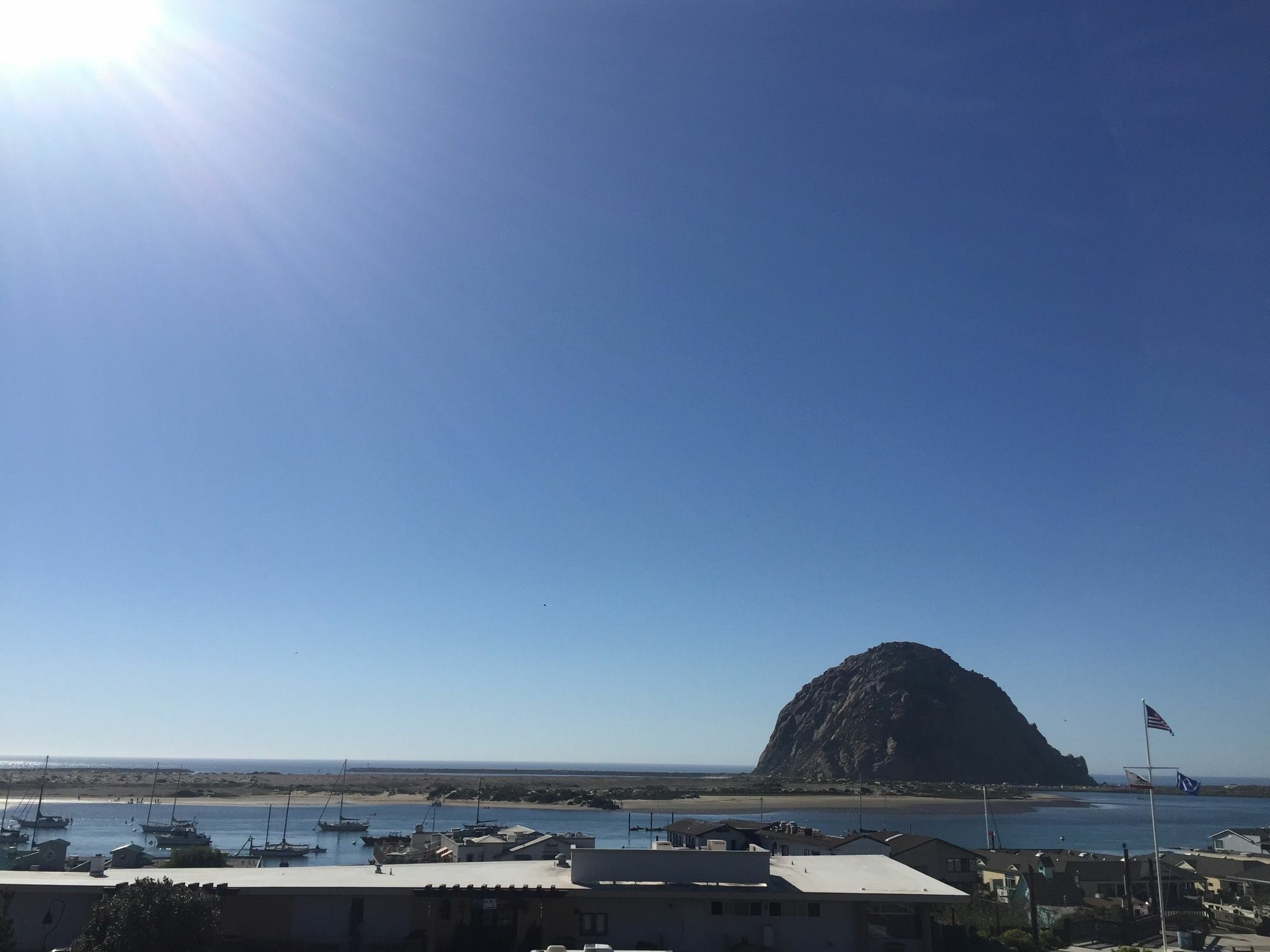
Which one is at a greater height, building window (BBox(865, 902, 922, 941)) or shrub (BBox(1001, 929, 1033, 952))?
building window (BBox(865, 902, 922, 941))

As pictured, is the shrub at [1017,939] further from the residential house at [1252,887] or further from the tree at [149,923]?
the tree at [149,923]

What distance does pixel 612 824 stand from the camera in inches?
4395

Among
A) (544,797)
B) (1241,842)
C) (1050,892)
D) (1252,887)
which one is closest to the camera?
(1050,892)

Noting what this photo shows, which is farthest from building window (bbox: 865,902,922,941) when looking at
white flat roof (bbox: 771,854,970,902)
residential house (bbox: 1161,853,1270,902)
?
residential house (bbox: 1161,853,1270,902)

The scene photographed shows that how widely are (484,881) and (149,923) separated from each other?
9.15 metres

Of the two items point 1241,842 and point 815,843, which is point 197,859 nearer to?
point 815,843

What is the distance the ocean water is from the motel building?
2144 inches

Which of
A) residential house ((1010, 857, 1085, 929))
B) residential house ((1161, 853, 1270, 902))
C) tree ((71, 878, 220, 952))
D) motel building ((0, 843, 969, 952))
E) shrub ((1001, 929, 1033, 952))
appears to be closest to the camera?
tree ((71, 878, 220, 952))

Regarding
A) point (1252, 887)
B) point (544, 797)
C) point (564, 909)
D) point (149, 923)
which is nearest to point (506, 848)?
point (564, 909)

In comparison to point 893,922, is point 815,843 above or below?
below

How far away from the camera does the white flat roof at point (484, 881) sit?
24.2 metres

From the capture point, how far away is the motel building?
23.9 m

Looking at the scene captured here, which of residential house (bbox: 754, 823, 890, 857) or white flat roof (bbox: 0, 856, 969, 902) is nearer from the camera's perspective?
white flat roof (bbox: 0, 856, 969, 902)

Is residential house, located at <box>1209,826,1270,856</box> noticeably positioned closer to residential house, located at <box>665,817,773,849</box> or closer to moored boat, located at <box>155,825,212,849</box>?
residential house, located at <box>665,817,773,849</box>
